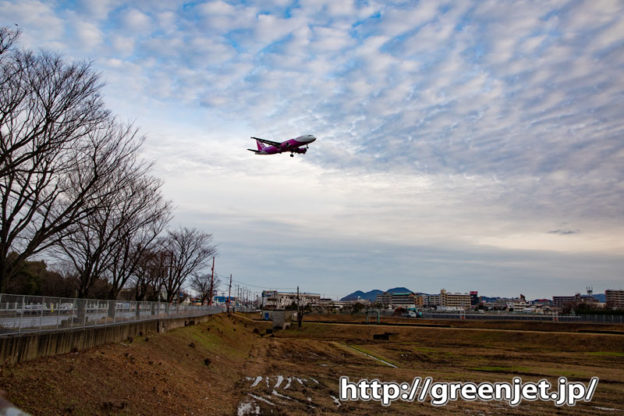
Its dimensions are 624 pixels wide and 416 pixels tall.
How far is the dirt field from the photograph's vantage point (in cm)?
1358

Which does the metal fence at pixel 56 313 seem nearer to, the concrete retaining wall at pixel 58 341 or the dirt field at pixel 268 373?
the concrete retaining wall at pixel 58 341

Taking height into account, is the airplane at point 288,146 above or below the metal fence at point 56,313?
above

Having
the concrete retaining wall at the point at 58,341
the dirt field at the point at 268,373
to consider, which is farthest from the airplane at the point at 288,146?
the concrete retaining wall at the point at 58,341

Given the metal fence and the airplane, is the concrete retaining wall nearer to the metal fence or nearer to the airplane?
the metal fence

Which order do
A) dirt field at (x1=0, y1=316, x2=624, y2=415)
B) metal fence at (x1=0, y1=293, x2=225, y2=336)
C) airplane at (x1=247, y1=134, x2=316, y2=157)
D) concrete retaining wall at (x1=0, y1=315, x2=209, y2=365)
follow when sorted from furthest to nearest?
airplane at (x1=247, y1=134, x2=316, y2=157), metal fence at (x1=0, y1=293, x2=225, y2=336), dirt field at (x1=0, y1=316, x2=624, y2=415), concrete retaining wall at (x1=0, y1=315, x2=209, y2=365)

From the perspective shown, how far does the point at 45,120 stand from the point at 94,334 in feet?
29.6

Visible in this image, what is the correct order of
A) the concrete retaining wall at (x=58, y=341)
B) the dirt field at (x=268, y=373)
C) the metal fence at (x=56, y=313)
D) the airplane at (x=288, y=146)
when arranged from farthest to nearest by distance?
the airplane at (x=288, y=146) → the metal fence at (x=56, y=313) → the dirt field at (x=268, y=373) → the concrete retaining wall at (x=58, y=341)

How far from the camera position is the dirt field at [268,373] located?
1358 cm

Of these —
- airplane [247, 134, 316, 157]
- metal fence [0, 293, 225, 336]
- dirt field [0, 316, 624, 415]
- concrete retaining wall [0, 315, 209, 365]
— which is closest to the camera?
concrete retaining wall [0, 315, 209, 365]

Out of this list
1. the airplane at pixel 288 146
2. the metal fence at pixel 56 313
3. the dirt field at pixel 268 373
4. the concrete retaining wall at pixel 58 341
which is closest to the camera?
the concrete retaining wall at pixel 58 341

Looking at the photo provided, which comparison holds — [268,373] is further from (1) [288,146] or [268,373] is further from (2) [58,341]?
(1) [288,146]

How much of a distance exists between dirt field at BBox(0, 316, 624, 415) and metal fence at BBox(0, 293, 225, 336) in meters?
1.38

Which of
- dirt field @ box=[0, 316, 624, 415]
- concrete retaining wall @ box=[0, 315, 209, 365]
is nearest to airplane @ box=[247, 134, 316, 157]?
dirt field @ box=[0, 316, 624, 415]

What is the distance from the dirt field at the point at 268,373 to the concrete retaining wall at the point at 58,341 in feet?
1.28
